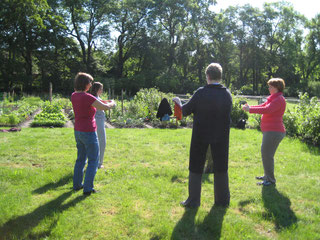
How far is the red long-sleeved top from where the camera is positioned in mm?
3910

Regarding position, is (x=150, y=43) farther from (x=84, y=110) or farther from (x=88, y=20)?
(x=84, y=110)

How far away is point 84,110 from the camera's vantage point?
3.51m

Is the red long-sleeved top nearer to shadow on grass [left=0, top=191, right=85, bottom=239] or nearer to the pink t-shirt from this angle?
the pink t-shirt

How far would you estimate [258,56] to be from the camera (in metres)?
38.7

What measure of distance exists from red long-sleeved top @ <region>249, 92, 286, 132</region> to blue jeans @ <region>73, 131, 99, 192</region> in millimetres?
2356

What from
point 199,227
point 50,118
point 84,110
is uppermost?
point 84,110

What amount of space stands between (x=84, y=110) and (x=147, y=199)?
1.50 meters

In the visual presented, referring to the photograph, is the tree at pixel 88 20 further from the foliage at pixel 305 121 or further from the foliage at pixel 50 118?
the foliage at pixel 305 121

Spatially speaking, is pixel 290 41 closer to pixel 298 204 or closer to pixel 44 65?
pixel 44 65

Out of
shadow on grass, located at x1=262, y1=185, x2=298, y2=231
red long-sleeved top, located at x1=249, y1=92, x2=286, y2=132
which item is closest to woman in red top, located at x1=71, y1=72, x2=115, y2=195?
red long-sleeved top, located at x1=249, y1=92, x2=286, y2=132

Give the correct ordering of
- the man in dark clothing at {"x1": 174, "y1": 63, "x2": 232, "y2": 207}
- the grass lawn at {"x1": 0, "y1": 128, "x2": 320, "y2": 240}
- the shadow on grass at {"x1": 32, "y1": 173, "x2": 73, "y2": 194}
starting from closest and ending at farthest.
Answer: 1. the grass lawn at {"x1": 0, "y1": 128, "x2": 320, "y2": 240}
2. the man in dark clothing at {"x1": 174, "y1": 63, "x2": 232, "y2": 207}
3. the shadow on grass at {"x1": 32, "y1": 173, "x2": 73, "y2": 194}

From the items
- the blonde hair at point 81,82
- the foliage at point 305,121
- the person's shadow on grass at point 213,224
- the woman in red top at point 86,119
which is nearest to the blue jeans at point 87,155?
the woman in red top at point 86,119

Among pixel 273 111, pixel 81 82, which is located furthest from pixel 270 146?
pixel 81 82

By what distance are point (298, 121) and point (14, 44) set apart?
28.0m
